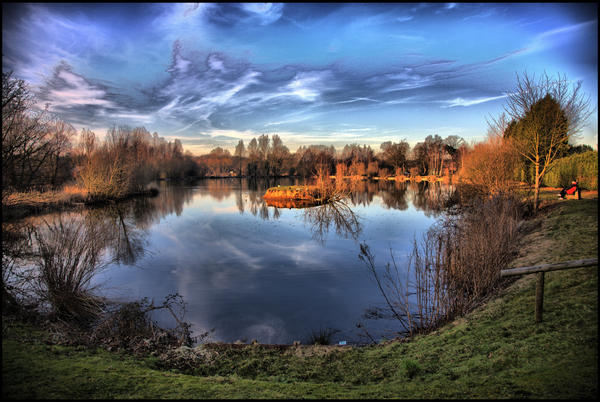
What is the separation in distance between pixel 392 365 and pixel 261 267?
24.9 feet

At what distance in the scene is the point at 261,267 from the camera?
1175 centimetres

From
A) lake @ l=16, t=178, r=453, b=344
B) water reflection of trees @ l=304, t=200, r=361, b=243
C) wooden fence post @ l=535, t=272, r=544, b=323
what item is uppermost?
wooden fence post @ l=535, t=272, r=544, b=323

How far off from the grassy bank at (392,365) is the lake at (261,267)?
1.51 meters

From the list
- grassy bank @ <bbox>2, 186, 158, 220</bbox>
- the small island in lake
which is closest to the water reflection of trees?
the small island in lake

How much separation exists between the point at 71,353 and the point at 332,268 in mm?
8385

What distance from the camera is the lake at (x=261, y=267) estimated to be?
7410mm

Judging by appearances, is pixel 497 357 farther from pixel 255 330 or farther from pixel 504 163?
pixel 504 163

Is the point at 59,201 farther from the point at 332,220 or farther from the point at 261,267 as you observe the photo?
the point at 261,267

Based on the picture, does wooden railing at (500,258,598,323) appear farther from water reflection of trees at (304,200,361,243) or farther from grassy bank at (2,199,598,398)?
water reflection of trees at (304,200,361,243)

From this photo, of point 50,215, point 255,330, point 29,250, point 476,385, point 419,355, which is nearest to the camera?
point 476,385

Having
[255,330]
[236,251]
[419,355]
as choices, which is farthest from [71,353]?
[236,251]

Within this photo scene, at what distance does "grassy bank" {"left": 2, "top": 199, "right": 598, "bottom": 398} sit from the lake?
4.96 feet

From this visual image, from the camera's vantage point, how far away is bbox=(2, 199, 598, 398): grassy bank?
334 centimetres

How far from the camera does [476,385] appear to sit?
11.5ft
